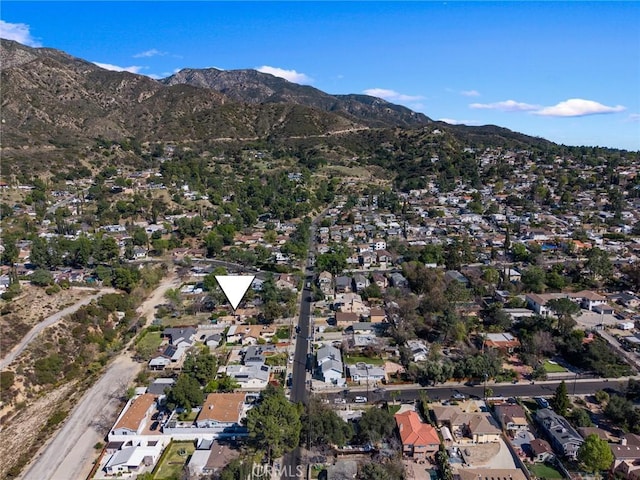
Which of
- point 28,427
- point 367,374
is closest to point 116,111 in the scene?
point 28,427

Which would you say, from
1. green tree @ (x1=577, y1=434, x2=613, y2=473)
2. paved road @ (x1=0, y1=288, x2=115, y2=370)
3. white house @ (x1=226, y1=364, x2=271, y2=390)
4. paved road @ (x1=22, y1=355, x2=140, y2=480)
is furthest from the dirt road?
green tree @ (x1=577, y1=434, x2=613, y2=473)

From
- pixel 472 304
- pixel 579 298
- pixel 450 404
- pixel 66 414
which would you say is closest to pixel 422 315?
pixel 472 304

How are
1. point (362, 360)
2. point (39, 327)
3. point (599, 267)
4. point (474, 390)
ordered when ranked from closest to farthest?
1. point (474, 390)
2. point (362, 360)
3. point (39, 327)
4. point (599, 267)

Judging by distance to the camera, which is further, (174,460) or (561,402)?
(561,402)

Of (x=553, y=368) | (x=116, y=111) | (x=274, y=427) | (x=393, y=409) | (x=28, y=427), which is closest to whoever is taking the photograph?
(x=274, y=427)

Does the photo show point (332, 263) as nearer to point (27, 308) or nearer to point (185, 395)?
point (185, 395)
